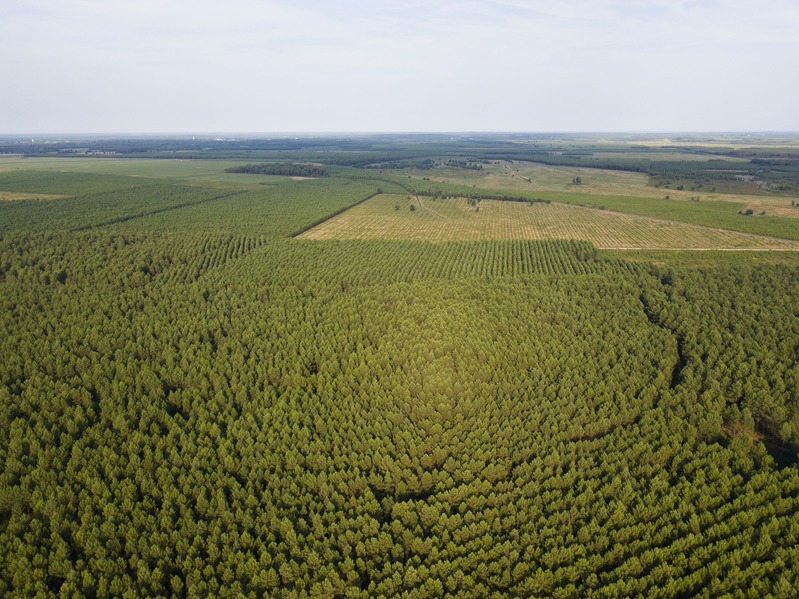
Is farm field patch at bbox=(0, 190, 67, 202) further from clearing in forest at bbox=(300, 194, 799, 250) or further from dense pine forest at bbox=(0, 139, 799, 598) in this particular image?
clearing in forest at bbox=(300, 194, 799, 250)

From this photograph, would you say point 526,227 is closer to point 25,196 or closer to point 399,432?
point 399,432

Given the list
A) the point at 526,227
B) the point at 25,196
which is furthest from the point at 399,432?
the point at 25,196

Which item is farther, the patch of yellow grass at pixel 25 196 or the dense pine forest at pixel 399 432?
the patch of yellow grass at pixel 25 196

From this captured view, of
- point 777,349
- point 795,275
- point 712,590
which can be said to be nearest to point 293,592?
point 712,590

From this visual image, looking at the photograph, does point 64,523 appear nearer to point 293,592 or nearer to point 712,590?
point 293,592

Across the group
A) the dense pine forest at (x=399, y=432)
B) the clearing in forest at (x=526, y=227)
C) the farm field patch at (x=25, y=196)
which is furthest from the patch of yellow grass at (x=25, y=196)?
the clearing in forest at (x=526, y=227)

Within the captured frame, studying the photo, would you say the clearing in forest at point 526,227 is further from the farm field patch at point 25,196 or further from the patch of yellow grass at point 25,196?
the farm field patch at point 25,196
